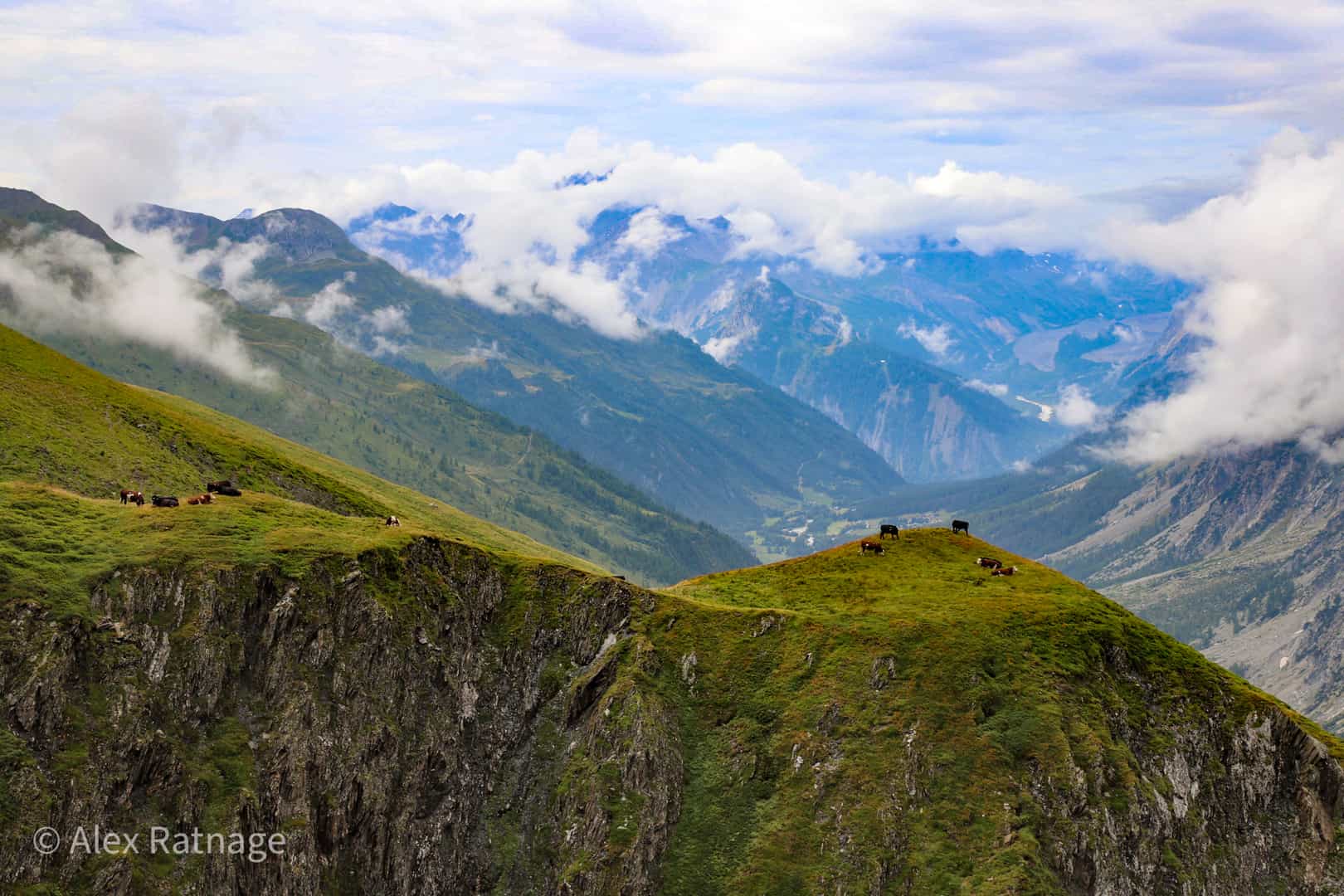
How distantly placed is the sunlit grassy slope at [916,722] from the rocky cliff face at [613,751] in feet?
0.97

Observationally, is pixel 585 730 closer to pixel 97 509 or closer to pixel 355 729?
pixel 355 729

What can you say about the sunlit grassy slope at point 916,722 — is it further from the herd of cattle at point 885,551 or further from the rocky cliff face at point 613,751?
the herd of cattle at point 885,551

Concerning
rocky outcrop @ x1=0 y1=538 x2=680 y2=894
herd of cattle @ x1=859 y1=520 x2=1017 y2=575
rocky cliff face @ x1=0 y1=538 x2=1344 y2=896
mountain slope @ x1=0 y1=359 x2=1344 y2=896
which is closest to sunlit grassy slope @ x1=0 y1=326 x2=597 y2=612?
mountain slope @ x1=0 y1=359 x2=1344 y2=896

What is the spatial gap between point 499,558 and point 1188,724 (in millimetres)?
79728

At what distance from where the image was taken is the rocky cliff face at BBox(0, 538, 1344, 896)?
103 meters

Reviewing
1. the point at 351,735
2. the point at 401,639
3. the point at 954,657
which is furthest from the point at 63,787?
the point at 954,657

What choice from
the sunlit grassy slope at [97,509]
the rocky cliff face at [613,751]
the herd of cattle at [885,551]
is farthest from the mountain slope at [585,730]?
the herd of cattle at [885,551]

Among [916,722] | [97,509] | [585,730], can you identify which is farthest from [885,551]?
[97,509]

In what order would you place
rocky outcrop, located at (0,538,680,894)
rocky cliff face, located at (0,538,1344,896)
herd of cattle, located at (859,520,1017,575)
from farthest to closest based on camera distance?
1. herd of cattle, located at (859,520,1017,575)
2. rocky cliff face, located at (0,538,1344,896)
3. rocky outcrop, located at (0,538,680,894)

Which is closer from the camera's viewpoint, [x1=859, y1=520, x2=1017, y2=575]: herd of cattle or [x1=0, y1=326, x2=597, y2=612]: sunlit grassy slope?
[x1=0, y1=326, x2=597, y2=612]: sunlit grassy slope

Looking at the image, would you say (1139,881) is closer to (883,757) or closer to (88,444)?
(883,757)

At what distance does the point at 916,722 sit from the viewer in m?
117

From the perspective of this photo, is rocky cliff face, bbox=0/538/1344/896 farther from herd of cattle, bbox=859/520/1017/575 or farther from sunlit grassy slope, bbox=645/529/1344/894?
herd of cattle, bbox=859/520/1017/575

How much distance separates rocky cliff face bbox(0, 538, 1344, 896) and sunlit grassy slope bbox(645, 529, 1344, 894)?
29 centimetres
